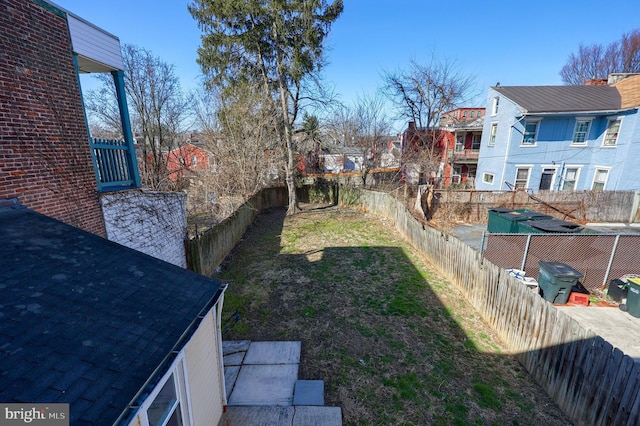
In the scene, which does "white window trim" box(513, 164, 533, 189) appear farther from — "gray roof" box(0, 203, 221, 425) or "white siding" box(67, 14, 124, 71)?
"white siding" box(67, 14, 124, 71)

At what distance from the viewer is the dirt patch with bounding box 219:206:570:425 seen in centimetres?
478

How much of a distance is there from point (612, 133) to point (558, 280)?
18.2 metres

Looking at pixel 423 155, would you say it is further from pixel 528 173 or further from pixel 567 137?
pixel 567 137

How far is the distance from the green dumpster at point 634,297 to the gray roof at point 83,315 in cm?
995

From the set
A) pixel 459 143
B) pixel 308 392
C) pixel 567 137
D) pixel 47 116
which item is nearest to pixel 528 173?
pixel 567 137

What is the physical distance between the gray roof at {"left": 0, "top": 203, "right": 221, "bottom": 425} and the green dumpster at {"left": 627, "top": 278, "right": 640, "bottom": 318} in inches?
392

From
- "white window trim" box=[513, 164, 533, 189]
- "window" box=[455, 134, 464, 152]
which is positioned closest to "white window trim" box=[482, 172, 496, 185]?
"white window trim" box=[513, 164, 533, 189]

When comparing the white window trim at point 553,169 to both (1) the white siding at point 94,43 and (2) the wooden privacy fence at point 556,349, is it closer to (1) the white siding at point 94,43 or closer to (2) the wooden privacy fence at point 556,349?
(2) the wooden privacy fence at point 556,349

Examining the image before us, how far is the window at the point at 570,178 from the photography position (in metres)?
19.6

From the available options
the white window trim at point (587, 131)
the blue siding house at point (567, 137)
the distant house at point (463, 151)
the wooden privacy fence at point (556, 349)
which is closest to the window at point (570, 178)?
the blue siding house at point (567, 137)

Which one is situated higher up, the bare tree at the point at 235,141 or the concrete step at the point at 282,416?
the bare tree at the point at 235,141

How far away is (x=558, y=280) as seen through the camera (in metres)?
7.39

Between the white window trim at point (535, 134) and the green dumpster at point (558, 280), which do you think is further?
the white window trim at point (535, 134)

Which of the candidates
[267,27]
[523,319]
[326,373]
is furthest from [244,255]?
[267,27]
